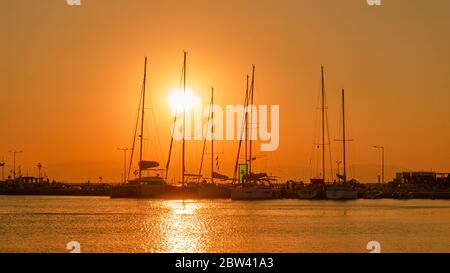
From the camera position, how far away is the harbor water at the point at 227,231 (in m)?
52.0

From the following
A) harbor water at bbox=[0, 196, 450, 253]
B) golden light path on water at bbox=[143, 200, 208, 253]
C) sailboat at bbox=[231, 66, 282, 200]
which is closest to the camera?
golden light path on water at bbox=[143, 200, 208, 253]

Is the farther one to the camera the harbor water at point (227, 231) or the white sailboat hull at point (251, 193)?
the white sailboat hull at point (251, 193)

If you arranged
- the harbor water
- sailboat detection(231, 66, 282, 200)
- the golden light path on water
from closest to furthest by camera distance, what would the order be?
the golden light path on water
the harbor water
sailboat detection(231, 66, 282, 200)

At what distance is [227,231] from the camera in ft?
210

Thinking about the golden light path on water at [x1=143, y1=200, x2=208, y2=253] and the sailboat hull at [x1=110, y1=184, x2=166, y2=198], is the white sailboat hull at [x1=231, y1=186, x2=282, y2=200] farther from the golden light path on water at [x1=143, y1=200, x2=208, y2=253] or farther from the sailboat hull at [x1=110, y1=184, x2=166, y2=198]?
the golden light path on water at [x1=143, y1=200, x2=208, y2=253]

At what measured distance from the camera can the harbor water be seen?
52.0 metres

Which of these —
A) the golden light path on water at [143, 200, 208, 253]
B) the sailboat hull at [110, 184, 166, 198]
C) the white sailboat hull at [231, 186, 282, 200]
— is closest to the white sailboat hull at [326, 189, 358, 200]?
the white sailboat hull at [231, 186, 282, 200]

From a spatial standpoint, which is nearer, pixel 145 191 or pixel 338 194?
pixel 338 194

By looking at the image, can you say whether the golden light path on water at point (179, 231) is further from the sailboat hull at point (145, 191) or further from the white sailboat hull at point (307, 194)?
the white sailboat hull at point (307, 194)

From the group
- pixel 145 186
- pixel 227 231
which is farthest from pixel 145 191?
pixel 227 231

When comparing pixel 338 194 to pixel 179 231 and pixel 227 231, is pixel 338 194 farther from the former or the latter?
pixel 179 231

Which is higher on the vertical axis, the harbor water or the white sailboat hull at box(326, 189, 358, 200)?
the white sailboat hull at box(326, 189, 358, 200)

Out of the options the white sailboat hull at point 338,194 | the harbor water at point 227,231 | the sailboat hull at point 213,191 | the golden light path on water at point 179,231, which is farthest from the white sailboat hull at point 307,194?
the golden light path on water at point 179,231
